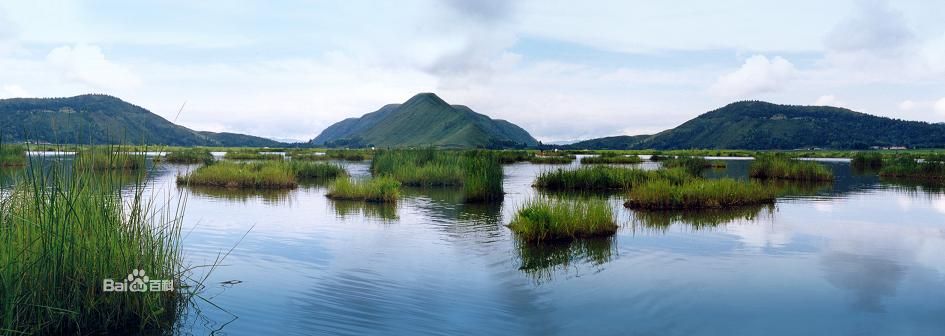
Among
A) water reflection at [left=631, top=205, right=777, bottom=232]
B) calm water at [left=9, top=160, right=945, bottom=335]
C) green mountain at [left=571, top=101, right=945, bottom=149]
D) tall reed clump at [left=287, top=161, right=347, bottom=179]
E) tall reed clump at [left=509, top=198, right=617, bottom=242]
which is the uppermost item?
green mountain at [left=571, top=101, right=945, bottom=149]

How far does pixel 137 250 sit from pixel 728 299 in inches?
330

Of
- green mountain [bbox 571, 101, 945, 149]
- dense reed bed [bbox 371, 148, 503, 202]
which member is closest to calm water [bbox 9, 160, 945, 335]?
dense reed bed [bbox 371, 148, 503, 202]

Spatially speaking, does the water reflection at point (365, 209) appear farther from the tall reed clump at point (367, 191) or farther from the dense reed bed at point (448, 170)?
the dense reed bed at point (448, 170)

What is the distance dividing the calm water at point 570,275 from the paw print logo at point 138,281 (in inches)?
33.3

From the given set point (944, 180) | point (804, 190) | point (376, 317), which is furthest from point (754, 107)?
point (376, 317)

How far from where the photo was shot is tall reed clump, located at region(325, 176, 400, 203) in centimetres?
2309

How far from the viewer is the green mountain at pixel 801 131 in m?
159

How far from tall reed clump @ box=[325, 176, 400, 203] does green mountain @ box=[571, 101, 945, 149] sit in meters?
154

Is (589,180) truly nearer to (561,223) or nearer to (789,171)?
(561,223)

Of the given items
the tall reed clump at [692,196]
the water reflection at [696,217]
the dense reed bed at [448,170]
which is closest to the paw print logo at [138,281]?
the water reflection at [696,217]

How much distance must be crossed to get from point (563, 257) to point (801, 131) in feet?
585

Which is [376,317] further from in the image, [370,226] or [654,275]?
[370,226]

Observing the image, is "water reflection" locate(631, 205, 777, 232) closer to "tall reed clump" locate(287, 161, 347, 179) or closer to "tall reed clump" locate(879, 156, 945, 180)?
"tall reed clump" locate(287, 161, 347, 179)

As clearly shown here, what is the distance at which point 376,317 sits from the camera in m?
8.44
